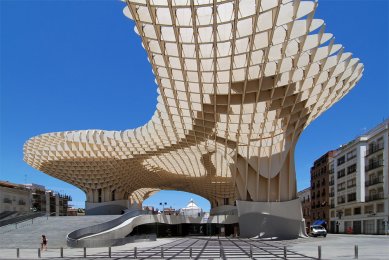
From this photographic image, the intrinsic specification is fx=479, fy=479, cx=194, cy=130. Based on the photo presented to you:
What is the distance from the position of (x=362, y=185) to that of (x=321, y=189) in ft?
88.5

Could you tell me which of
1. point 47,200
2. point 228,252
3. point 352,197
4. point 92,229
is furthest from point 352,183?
point 47,200

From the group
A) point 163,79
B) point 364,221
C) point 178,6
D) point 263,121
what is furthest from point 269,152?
point 364,221

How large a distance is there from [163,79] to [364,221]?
56917 mm

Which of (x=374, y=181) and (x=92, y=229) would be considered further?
(x=374, y=181)

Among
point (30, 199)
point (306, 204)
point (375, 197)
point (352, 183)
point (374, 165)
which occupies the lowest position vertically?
point (306, 204)

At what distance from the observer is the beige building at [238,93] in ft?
82.0

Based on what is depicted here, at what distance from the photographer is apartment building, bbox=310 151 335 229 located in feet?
333

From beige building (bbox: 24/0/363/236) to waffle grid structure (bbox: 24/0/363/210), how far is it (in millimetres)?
79

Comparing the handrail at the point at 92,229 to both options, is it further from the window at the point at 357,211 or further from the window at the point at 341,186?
the window at the point at 341,186

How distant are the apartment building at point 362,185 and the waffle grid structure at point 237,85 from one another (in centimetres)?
2467

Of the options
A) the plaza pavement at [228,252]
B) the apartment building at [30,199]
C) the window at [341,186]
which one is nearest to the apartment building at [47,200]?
the apartment building at [30,199]

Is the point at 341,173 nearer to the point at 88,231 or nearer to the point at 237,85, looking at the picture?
the point at 237,85

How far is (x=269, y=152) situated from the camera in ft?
151

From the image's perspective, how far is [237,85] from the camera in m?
35.1
